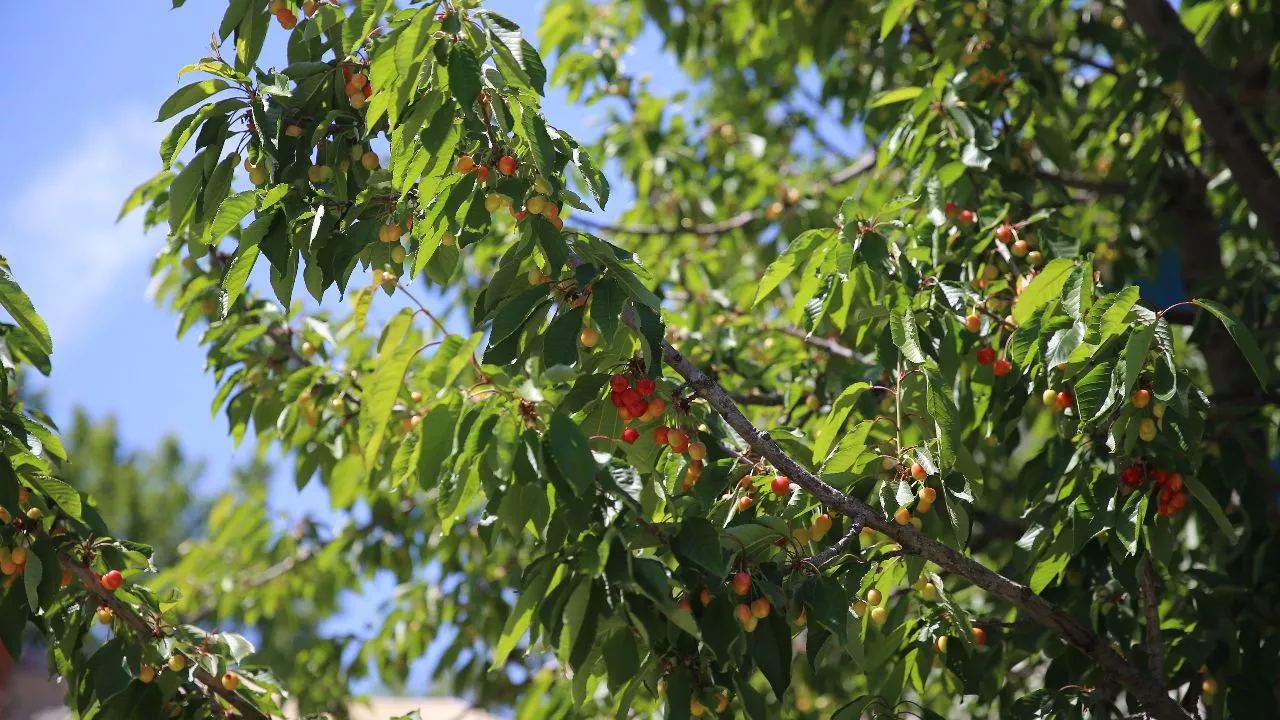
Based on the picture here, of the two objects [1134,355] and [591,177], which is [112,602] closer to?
[591,177]

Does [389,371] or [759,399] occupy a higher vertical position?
[759,399]

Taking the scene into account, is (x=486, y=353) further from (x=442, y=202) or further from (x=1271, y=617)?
(x=1271, y=617)

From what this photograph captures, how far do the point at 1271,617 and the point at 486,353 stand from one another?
76.4 inches

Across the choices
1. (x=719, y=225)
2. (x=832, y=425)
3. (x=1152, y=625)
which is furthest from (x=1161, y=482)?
(x=719, y=225)

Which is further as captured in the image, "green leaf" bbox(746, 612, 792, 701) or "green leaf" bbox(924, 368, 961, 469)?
"green leaf" bbox(924, 368, 961, 469)

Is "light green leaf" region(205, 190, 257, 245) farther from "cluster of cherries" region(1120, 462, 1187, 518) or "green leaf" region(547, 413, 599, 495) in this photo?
"cluster of cherries" region(1120, 462, 1187, 518)

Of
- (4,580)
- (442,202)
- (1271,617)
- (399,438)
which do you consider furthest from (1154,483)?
(4,580)

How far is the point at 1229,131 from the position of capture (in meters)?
3.43

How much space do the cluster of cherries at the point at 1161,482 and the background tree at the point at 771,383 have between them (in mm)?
10

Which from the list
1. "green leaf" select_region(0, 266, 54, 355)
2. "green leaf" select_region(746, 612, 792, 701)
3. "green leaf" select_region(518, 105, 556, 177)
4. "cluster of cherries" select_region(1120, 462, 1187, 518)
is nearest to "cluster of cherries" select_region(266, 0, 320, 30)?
"green leaf" select_region(518, 105, 556, 177)

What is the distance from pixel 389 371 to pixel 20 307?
693 millimetres

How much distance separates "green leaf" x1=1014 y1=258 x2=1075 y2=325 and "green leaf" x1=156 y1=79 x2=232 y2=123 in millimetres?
1578

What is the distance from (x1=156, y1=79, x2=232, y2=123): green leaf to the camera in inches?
79.4

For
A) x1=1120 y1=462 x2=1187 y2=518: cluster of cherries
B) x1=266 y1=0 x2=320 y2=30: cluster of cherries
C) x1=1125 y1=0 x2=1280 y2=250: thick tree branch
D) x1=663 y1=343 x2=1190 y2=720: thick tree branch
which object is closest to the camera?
x1=663 y1=343 x2=1190 y2=720: thick tree branch
